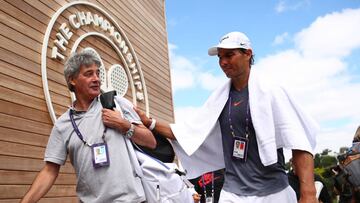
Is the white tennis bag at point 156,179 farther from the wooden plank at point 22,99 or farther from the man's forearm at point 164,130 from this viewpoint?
the wooden plank at point 22,99

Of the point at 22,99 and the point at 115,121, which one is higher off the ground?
the point at 22,99

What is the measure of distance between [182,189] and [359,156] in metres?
2.22

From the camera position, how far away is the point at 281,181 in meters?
2.12

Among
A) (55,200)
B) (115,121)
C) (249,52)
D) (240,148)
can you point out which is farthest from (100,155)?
(55,200)

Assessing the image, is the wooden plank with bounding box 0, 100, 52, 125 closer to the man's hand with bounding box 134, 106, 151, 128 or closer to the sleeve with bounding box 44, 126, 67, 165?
the sleeve with bounding box 44, 126, 67, 165

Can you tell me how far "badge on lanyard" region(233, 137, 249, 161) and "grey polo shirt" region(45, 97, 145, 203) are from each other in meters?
0.56

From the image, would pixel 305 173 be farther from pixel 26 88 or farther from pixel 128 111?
pixel 26 88

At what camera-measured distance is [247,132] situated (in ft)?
7.03

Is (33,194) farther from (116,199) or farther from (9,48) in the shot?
(9,48)

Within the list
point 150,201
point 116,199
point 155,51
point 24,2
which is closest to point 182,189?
point 150,201

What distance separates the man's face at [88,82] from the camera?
7.32 ft

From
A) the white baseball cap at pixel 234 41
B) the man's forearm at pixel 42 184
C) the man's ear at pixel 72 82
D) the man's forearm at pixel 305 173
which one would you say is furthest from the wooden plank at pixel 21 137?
the man's forearm at pixel 305 173

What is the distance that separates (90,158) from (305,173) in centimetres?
112

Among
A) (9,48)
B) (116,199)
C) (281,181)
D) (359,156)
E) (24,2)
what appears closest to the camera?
(116,199)
